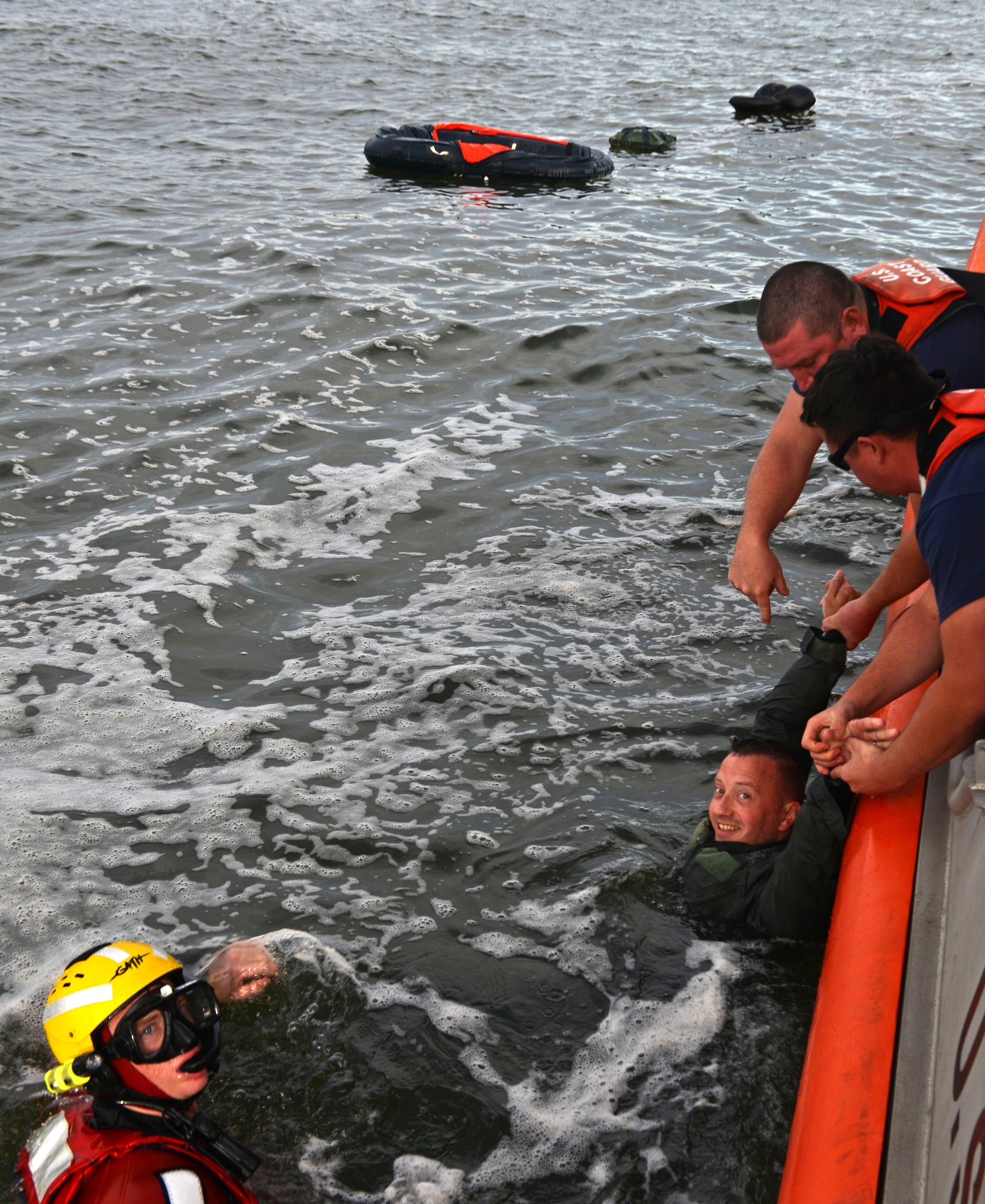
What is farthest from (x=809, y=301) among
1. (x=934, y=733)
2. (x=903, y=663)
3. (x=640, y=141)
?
(x=640, y=141)

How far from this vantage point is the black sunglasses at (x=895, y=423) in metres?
2.98

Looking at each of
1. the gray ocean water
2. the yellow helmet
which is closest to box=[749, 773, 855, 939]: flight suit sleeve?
the gray ocean water

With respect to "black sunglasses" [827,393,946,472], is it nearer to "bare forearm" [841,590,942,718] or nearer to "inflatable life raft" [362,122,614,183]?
"bare forearm" [841,590,942,718]

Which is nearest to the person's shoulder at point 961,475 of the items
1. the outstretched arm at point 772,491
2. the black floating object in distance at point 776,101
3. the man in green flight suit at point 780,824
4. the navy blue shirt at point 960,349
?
the navy blue shirt at point 960,349

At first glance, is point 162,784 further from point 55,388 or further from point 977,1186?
point 55,388

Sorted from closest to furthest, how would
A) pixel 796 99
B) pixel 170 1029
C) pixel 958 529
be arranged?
pixel 958 529
pixel 170 1029
pixel 796 99

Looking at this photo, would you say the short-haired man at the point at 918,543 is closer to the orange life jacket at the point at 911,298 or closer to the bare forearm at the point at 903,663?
the bare forearm at the point at 903,663

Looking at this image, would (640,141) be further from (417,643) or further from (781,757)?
(781,757)

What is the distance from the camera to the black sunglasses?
9.78 ft

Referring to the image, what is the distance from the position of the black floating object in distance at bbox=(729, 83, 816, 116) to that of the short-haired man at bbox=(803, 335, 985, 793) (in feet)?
60.9

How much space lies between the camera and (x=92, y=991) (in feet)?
9.00

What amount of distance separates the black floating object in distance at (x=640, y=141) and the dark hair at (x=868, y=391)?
50.8 feet

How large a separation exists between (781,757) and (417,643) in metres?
2.25

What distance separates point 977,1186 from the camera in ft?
5.67
